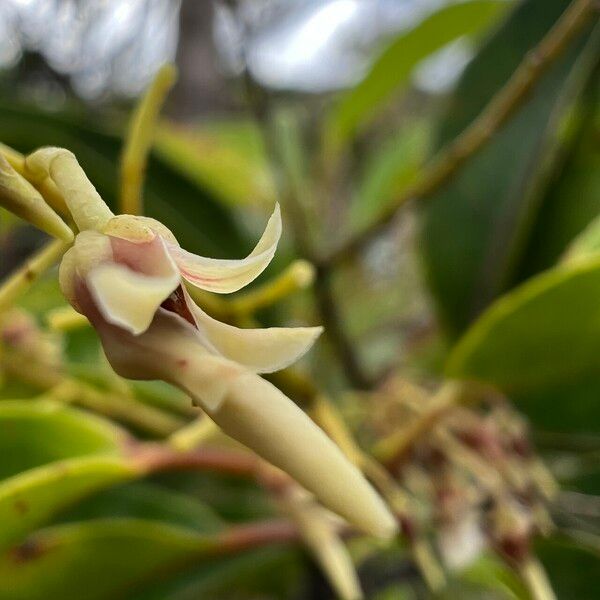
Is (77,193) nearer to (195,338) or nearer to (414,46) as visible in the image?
(195,338)

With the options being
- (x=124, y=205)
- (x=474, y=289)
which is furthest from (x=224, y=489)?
(x=124, y=205)

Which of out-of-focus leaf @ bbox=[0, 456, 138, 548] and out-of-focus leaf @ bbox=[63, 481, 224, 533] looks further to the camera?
out-of-focus leaf @ bbox=[63, 481, 224, 533]

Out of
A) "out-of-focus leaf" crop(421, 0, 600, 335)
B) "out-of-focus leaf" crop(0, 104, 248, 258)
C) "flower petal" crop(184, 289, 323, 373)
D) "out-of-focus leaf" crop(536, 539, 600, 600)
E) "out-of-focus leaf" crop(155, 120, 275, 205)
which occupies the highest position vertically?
"out-of-focus leaf" crop(155, 120, 275, 205)

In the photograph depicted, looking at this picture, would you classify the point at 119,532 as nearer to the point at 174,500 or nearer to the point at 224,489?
the point at 174,500

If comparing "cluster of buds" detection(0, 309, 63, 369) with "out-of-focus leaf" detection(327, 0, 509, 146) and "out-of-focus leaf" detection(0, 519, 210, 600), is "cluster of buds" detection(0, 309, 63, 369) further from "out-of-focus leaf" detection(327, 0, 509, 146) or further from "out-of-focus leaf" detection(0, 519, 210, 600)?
"out-of-focus leaf" detection(327, 0, 509, 146)

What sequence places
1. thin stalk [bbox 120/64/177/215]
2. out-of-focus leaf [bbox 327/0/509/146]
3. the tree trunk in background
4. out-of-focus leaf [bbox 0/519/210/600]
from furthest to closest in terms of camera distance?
the tree trunk in background, out-of-focus leaf [bbox 327/0/509/146], out-of-focus leaf [bbox 0/519/210/600], thin stalk [bbox 120/64/177/215]

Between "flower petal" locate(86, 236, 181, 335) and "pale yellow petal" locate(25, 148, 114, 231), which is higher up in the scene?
"pale yellow petal" locate(25, 148, 114, 231)

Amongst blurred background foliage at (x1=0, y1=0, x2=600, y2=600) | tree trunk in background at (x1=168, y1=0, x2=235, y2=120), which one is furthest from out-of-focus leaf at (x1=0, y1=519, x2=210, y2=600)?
tree trunk in background at (x1=168, y1=0, x2=235, y2=120)
